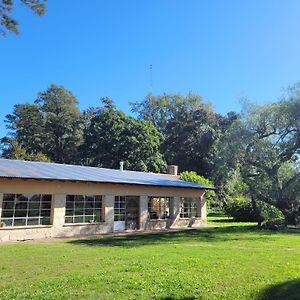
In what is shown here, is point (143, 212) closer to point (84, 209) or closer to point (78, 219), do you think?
point (84, 209)

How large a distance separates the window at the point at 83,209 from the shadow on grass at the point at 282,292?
1588 cm

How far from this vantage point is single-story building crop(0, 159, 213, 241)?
19938 millimetres

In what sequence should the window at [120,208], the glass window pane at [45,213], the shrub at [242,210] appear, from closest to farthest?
1. the glass window pane at [45,213]
2. the window at [120,208]
3. the shrub at [242,210]

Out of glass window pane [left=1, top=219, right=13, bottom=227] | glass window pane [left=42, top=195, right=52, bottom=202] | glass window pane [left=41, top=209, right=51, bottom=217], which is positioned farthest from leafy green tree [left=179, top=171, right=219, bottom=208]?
glass window pane [left=1, top=219, right=13, bottom=227]

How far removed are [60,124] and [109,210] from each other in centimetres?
3789

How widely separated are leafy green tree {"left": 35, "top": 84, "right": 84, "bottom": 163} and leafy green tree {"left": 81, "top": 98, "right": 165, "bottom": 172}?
7943 mm

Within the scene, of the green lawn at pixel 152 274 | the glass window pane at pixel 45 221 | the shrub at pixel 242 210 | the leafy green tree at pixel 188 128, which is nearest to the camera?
the green lawn at pixel 152 274

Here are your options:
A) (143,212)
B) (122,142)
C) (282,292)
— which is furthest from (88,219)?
(122,142)

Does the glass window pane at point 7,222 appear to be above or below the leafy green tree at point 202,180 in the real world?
below

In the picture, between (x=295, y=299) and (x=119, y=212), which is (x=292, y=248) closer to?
(x=295, y=299)

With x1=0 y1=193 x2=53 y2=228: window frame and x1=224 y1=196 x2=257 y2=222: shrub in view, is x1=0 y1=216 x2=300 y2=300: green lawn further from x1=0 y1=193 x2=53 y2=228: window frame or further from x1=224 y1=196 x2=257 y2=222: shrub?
x1=224 y1=196 x2=257 y2=222: shrub

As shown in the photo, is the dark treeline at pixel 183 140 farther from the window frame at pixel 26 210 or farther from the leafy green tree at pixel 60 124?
the window frame at pixel 26 210

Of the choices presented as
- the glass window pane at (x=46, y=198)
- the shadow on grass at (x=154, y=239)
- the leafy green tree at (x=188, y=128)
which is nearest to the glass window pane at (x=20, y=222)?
the glass window pane at (x=46, y=198)

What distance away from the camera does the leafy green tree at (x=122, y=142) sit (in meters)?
46.5
